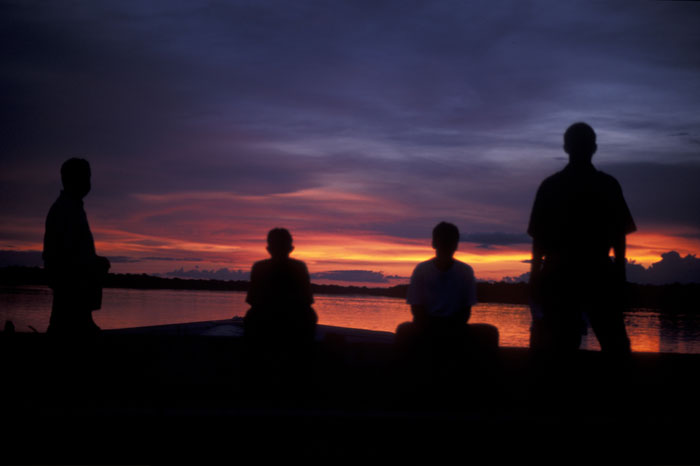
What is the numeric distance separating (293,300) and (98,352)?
157cm

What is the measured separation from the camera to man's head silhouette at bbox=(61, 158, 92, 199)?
4703mm

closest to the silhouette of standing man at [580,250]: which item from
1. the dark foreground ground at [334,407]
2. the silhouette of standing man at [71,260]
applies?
the dark foreground ground at [334,407]

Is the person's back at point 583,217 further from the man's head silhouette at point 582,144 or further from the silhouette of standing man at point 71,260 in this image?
the silhouette of standing man at point 71,260

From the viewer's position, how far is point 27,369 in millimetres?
4098

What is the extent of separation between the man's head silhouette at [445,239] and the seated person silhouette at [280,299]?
1.16 meters

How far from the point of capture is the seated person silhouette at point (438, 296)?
13.7 feet

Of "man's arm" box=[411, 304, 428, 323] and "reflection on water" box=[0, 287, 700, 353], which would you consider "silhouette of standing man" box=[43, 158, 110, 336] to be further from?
"reflection on water" box=[0, 287, 700, 353]

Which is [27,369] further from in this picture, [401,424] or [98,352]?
[401,424]

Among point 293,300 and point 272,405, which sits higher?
point 293,300

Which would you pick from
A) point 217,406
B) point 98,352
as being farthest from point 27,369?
A: point 217,406

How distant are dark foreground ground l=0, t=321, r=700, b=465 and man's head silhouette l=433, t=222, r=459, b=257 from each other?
0.90 m

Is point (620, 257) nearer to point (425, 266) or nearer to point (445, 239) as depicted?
point (445, 239)

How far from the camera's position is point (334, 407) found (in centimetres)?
367

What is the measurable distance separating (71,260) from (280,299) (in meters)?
1.75
